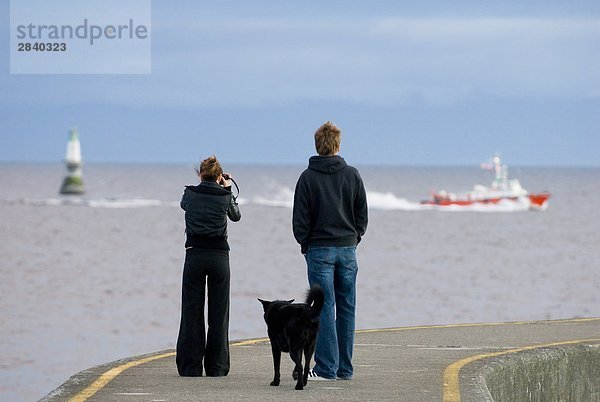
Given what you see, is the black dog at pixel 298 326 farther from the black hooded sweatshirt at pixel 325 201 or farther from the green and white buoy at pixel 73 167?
the green and white buoy at pixel 73 167

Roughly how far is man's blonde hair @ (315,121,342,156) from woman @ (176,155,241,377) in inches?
39.2

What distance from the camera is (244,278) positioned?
4866cm

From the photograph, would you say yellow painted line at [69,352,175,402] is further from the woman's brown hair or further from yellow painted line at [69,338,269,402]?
the woman's brown hair

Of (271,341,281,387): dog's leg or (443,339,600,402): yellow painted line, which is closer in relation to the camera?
(443,339,600,402): yellow painted line

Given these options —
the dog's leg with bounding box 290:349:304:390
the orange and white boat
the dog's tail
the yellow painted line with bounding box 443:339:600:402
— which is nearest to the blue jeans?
the dog's tail

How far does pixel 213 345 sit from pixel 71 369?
48.0ft

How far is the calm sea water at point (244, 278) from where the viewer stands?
31234mm

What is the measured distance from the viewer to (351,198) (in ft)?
37.8

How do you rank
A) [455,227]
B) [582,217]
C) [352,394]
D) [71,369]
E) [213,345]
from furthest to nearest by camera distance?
1. [582,217]
2. [455,227]
3. [71,369]
4. [213,345]
5. [352,394]

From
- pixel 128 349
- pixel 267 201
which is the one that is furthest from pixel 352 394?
pixel 267 201

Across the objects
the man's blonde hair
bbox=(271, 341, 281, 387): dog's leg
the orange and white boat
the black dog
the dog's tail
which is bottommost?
bbox=(271, 341, 281, 387): dog's leg

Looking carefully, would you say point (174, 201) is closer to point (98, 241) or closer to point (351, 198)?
point (98, 241)

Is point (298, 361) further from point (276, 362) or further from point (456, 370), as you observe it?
point (456, 370)

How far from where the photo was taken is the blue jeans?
1141cm
